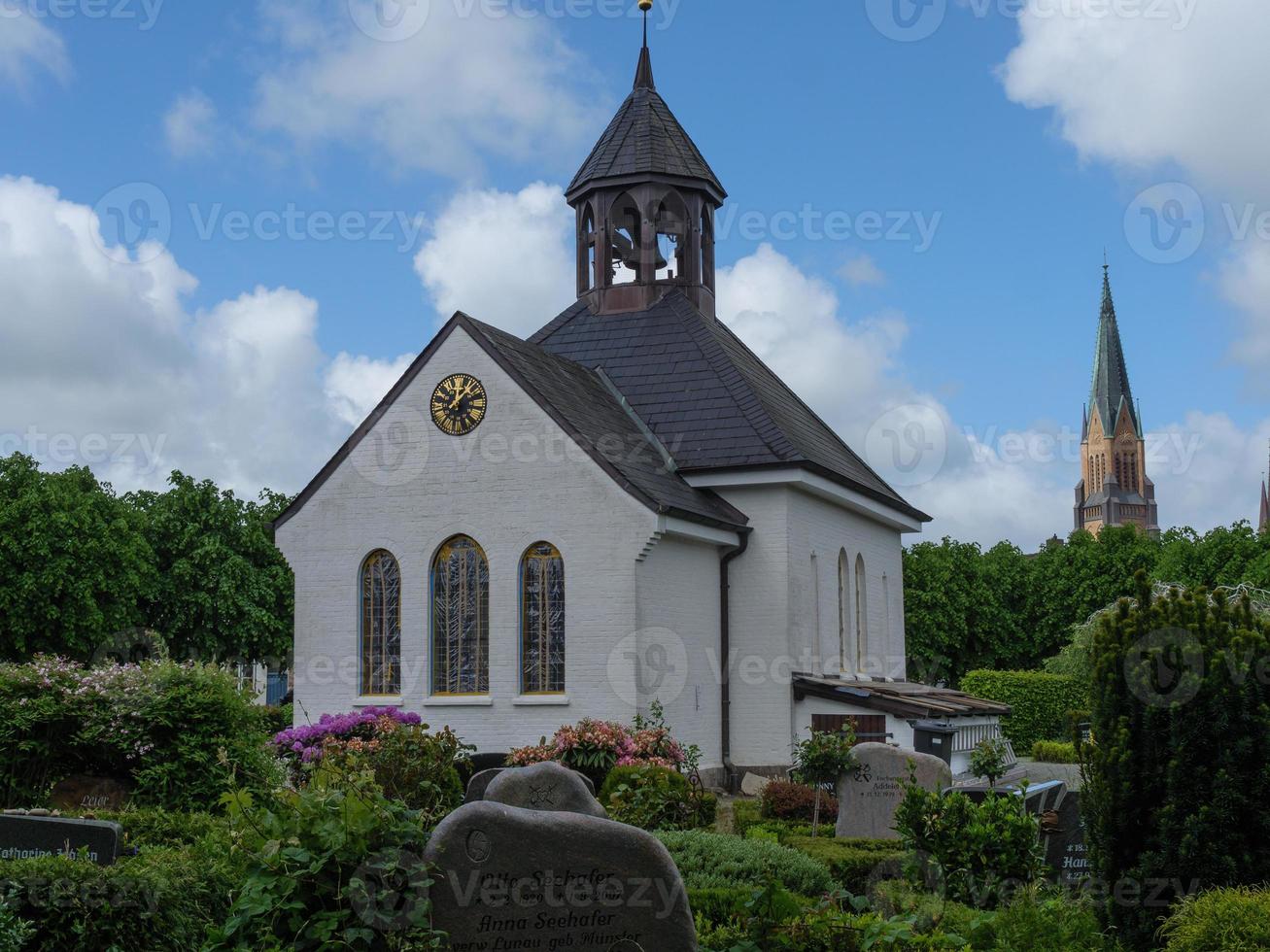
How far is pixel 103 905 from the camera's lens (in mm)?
8742

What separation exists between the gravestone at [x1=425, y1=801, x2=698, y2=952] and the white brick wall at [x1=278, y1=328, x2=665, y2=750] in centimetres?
1289

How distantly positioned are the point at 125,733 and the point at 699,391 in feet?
43.8

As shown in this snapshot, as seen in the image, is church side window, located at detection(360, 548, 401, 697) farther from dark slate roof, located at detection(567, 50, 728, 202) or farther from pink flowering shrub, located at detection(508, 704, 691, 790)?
dark slate roof, located at detection(567, 50, 728, 202)

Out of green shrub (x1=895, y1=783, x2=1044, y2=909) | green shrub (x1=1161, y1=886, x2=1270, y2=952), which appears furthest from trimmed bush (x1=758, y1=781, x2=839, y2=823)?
green shrub (x1=1161, y1=886, x2=1270, y2=952)

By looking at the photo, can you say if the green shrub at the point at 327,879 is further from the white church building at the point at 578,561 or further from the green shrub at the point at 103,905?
the white church building at the point at 578,561

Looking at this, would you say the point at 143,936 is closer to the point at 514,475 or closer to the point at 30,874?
the point at 30,874

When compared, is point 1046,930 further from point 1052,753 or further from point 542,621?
point 1052,753

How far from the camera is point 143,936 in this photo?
8.83m

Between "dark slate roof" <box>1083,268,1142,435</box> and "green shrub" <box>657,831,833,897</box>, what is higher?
"dark slate roof" <box>1083,268,1142,435</box>

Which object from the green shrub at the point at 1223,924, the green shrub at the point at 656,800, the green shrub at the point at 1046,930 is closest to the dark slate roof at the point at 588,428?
the green shrub at the point at 656,800

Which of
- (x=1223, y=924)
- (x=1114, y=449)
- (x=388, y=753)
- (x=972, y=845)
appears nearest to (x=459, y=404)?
(x=388, y=753)

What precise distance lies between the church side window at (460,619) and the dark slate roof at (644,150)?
10.0 meters

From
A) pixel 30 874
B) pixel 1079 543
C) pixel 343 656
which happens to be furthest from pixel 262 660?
pixel 30 874

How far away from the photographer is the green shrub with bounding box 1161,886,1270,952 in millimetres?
8250
